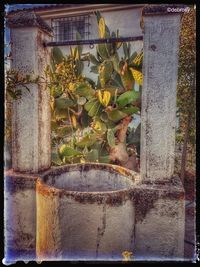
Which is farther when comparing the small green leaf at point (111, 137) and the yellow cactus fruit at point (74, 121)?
the yellow cactus fruit at point (74, 121)

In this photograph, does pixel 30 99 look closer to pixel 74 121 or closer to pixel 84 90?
pixel 84 90

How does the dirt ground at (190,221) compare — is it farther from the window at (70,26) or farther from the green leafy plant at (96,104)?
the window at (70,26)

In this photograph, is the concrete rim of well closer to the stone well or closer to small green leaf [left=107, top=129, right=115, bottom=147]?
the stone well

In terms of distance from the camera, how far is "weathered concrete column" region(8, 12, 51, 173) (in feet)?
9.21

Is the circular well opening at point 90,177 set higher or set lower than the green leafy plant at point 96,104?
lower

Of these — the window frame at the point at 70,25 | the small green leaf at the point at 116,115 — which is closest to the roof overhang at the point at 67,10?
the window frame at the point at 70,25

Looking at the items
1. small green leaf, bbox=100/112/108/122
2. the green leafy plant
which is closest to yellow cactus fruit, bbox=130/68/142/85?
the green leafy plant

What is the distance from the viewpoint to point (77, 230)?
2.61 meters

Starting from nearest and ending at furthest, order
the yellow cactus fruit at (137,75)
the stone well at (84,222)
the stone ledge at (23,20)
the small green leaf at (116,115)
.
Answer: the stone well at (84,222), the stone ledge at (23,20), the yellow cactus fruit at (137,75), the small green leaf at (116,115)

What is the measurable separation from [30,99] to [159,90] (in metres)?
1.25

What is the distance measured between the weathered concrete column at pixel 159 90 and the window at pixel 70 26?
10.2 ft

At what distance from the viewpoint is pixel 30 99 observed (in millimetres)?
2898

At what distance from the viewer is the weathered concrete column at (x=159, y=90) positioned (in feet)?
8.10

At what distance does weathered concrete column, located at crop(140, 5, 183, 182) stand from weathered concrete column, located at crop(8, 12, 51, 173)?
1053mm
